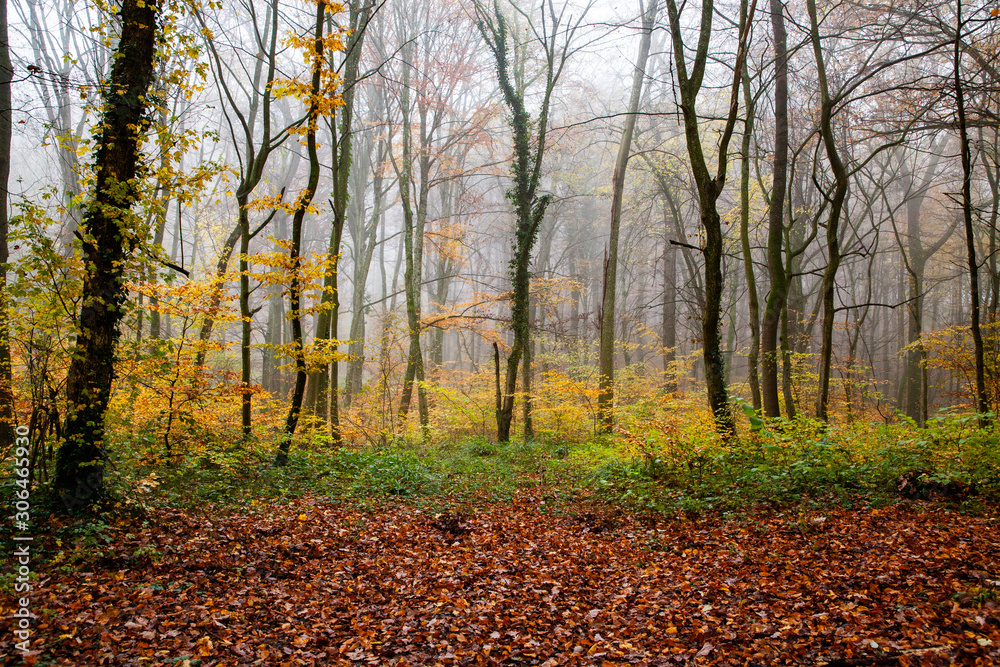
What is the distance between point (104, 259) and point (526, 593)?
5159 mm

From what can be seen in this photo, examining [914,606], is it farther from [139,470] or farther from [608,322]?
[608,322]

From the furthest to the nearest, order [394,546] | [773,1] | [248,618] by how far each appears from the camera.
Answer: [773,1]
[394,546]
[248,618]

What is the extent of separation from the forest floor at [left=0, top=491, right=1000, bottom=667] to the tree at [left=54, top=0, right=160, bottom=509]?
0.70 m

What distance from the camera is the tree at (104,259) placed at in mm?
4895

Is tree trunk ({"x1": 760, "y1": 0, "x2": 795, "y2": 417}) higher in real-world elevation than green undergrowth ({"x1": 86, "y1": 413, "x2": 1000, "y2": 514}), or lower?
higher

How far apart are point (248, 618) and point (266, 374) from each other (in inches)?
635

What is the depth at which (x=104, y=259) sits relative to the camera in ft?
16.4

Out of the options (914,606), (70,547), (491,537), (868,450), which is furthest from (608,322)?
(70,547)

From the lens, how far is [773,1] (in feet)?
33.9

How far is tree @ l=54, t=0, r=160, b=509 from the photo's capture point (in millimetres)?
4895

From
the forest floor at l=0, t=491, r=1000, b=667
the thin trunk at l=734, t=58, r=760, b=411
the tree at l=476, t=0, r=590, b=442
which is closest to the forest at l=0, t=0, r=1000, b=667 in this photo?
the forest floor at l=0, t=491, r=1000, b=667

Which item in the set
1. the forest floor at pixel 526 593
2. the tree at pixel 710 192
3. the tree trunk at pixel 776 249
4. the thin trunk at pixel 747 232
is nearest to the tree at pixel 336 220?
the forest floor at pixel 526 593

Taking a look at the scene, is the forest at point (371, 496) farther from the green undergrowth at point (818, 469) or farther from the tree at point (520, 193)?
the tree at point (520, 193)

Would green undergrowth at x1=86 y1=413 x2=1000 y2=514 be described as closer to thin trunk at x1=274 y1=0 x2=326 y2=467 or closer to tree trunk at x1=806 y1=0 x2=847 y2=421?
thin trunk at x1=274 y1=0 x2=326 y2=467
